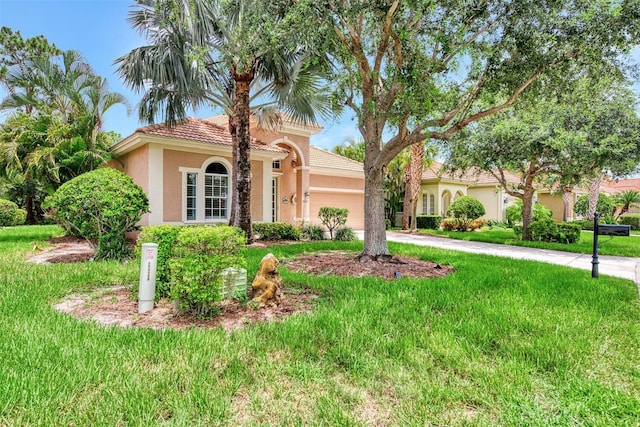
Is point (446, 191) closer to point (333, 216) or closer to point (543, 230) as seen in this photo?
point (543, 230)

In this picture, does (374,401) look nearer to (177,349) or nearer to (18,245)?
(177,349)

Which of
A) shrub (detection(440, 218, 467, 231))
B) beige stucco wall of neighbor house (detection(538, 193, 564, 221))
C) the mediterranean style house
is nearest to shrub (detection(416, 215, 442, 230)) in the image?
the mediterranean style house

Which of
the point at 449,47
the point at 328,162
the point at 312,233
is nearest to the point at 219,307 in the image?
the point at 449,47

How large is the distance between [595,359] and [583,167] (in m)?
11.8

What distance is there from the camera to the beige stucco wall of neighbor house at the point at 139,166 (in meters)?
12.9

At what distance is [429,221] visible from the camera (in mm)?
23609

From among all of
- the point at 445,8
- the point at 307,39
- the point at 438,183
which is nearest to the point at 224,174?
the point at 307,39

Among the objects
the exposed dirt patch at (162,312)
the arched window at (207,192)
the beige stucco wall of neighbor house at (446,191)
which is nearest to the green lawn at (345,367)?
the exposed dirt patch at (162,312)

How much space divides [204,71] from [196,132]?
177 inches

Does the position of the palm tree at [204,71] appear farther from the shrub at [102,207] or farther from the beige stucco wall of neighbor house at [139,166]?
the shrub at [102,207]

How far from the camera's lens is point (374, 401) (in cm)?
265

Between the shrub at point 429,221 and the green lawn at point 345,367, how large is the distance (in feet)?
60.9

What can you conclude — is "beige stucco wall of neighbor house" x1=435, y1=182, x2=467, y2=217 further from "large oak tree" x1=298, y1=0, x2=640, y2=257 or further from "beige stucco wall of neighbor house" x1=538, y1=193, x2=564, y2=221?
"large oak tree" x1=298, y1=0, x2=640, y2=257

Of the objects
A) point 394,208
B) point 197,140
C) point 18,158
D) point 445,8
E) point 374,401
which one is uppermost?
point 445,8
